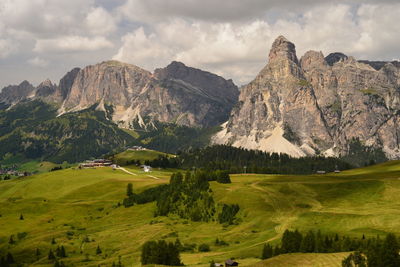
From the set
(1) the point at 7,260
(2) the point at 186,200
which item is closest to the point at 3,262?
(1) the point at 7,260

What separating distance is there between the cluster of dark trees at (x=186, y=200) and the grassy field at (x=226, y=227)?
4.10 m

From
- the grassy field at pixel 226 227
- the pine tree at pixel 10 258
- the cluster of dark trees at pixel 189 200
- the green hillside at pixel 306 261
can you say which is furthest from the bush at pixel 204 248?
the pine tree at pixel 10 258

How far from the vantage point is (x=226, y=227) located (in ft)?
454

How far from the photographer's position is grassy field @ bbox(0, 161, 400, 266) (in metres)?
114

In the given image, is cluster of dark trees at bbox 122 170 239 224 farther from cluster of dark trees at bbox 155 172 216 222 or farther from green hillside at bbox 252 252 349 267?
green hillside at bbox 252 252 349 267

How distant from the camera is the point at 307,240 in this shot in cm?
9888

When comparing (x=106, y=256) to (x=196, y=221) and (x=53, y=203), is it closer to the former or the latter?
(x=196, y=221)

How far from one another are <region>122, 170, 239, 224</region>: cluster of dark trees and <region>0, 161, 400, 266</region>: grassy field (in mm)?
4100

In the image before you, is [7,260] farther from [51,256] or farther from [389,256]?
[389,256]

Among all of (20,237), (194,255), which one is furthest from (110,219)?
(194,255)

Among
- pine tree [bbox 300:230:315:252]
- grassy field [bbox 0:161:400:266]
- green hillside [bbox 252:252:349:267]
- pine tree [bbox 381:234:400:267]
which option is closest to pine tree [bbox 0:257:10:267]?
grassy field [bbox 0:161:400:266]

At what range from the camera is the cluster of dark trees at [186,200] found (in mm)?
153150

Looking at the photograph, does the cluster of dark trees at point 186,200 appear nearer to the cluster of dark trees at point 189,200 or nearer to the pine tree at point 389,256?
the cluster of dark trees at point 189,200

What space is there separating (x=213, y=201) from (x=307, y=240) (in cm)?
6661
